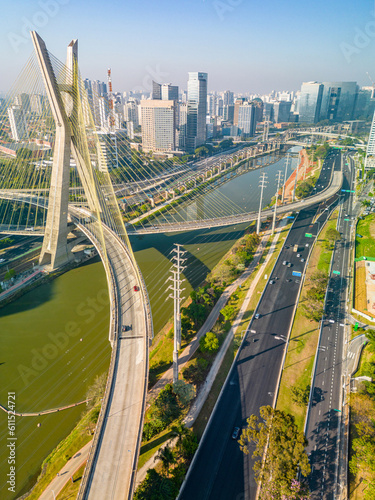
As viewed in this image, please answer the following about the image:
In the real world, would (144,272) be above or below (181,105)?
below

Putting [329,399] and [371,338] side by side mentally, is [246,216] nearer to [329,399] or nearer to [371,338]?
[371,338]

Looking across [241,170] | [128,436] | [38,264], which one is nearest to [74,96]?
[38,264]

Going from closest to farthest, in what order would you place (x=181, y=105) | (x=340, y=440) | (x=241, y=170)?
(x=340, y=440) < (x=241, y=170) < (x=181, y=105)

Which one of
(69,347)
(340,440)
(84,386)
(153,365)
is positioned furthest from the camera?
(69,347)

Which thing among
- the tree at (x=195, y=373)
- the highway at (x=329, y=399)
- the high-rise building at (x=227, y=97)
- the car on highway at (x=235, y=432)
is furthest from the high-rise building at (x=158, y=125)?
the high-rise building at (x=227, y=97)

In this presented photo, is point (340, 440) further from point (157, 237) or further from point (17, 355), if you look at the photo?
point (157, 237)

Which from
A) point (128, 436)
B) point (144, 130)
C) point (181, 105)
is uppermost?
point (181, 105)

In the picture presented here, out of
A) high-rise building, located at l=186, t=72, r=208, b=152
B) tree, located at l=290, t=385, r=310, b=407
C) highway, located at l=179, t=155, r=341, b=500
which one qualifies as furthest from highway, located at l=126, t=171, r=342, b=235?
high-rise building, located at l=186, t=72, r=208, b=152
